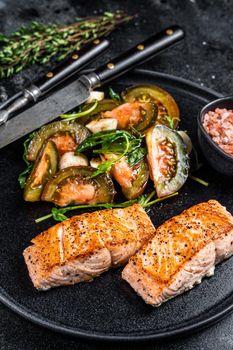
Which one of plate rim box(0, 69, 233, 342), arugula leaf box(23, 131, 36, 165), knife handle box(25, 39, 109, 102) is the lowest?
plate rim box(0, 69, 233, 342)

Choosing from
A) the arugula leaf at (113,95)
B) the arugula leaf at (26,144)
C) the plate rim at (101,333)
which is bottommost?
the plate rim at (101,333)

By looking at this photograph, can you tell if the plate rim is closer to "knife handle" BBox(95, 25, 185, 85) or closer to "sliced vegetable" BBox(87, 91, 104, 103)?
"sliced vegetable" BBox(87, 91, 104, 103)

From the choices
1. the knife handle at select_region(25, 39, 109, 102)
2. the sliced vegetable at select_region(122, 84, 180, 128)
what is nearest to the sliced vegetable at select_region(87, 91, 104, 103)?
the sliced vegetable at select_region(122, 84, 180, 128)

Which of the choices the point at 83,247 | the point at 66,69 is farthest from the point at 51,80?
the point at 83,247

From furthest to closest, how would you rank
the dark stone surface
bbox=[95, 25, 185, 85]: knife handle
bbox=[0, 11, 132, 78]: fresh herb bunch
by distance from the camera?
1. the dark stone surface
2. bbox=[0, 11, 132, 78]: fresh herb bunch
3. bbox=[95, 25, 185, 85]: knife handle

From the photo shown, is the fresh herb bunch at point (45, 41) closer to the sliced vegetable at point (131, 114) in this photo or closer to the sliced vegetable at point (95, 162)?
the sliced vegetable at point (131, 114)

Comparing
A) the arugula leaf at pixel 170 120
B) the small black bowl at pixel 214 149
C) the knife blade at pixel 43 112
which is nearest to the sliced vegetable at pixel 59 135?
the knife blade at pixel 43 112

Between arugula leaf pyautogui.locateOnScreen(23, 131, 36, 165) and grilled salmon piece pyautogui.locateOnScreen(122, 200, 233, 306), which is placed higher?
arugula leaf pyautogui.locateOnScreen(23, 131, 36, 165)
